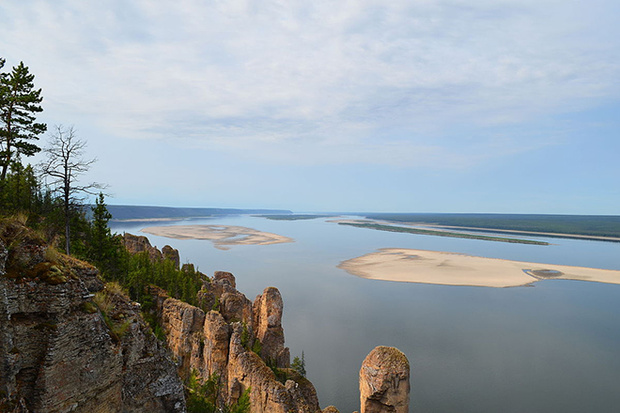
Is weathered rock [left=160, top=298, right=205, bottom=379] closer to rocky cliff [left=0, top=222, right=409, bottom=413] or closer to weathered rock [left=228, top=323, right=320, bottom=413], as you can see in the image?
weathered rock [left=228, top=323, right=320, bottom=413]

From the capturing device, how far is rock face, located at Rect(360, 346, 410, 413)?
11.9 metres

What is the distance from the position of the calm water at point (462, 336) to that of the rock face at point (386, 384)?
21.9m

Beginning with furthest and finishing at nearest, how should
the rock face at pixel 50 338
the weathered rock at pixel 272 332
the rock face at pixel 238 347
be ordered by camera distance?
1. the weathered rock at pixel 272 332
2. the rock face at pixel 238 347
3. the rock face at pixel 50 338

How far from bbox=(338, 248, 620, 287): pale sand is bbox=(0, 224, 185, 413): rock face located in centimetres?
7339

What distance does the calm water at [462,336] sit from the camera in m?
33.4

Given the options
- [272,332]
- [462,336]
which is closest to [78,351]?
[272,332]

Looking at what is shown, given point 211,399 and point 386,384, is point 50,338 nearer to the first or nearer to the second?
point 386,384

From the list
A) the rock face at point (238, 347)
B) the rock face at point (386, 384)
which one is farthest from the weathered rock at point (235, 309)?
the rock face at point (386, 384)

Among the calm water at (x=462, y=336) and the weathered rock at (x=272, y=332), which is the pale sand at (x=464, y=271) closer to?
the calm water at (x=462, y=336)

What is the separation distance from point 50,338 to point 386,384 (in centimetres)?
1067

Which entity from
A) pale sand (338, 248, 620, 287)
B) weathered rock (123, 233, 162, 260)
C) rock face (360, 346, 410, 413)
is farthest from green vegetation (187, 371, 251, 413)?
pale sand (338, 248, 620, 287)

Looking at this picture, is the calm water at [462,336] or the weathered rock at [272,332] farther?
the calm water at [462,336]

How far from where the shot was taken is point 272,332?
29.6 metres

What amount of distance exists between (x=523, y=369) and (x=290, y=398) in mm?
34106
